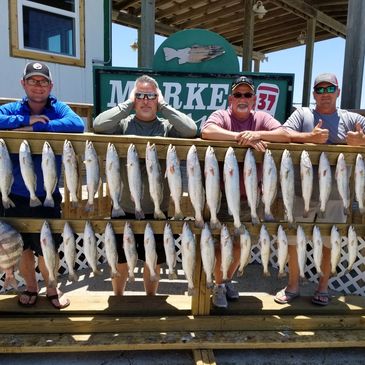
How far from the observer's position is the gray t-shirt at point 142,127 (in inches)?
108

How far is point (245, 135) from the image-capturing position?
2527mm

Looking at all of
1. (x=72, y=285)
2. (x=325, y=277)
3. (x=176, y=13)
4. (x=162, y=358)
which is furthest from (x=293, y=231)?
(x=176, y=13)

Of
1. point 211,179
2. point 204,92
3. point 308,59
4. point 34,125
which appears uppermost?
point 308,59

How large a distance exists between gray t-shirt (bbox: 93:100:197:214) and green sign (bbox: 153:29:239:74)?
2022mm

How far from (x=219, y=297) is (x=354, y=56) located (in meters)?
3.74

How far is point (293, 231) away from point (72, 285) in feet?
8.23

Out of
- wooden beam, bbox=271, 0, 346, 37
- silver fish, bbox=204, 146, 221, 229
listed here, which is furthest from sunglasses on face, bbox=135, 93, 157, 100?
wooden beam, bbox=271, 0, 346, 37

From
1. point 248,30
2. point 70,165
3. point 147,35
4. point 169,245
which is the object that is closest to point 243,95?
point 169,245

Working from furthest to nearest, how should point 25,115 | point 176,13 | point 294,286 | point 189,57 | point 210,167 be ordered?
point 176,13 → point 189,57 → point 294,286 → point 25,115 → point 210,167

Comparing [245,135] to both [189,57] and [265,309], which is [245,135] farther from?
[189,57]

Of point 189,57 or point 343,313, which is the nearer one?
point 343,313

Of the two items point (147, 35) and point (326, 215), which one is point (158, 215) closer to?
point (326, 215)

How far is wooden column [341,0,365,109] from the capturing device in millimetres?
4786

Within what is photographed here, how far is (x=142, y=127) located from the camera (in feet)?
9.21
